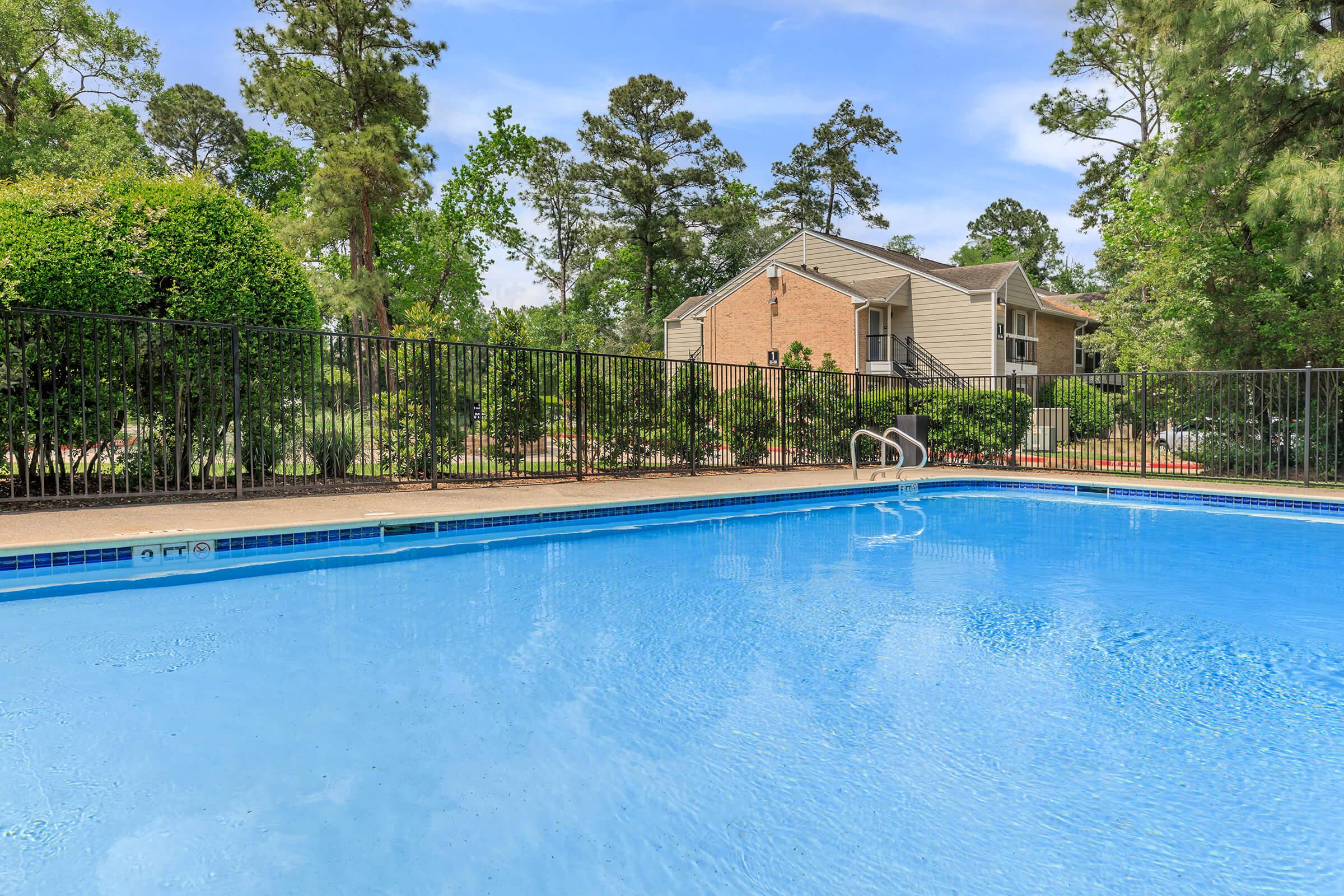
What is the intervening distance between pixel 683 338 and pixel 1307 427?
78.3 feet

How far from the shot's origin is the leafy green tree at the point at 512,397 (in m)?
11.4

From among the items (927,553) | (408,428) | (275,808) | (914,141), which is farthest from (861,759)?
(914,141)

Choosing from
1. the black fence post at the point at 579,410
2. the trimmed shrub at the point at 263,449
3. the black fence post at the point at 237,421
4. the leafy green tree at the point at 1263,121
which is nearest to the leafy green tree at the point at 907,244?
the leafy green tree at the point at 1263,121

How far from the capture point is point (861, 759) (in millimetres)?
2859

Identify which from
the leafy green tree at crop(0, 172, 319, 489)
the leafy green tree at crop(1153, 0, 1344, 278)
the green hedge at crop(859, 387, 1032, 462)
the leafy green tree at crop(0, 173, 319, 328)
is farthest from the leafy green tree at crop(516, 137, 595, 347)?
the leafy green tree at crop(1153, 0, 1344, 278)

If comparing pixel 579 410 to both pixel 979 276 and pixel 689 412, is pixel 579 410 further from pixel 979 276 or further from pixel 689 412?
pixel 979 276

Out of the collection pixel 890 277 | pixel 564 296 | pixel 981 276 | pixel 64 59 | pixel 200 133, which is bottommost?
pixel 981 276

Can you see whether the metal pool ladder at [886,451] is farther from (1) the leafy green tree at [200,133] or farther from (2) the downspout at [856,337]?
(1) the leafy green tree at [200,133]

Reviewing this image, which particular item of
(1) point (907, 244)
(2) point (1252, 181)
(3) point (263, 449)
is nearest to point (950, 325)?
(2) point (1252, 181)

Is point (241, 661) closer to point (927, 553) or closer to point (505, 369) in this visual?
point (927, 553)

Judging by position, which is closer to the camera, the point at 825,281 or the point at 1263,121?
the point at 1263,121

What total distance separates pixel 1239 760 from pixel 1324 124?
13.9 metres

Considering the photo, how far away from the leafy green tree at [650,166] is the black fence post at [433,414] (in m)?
28.6

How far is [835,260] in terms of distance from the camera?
29.6 metres
